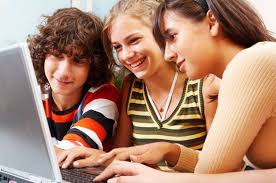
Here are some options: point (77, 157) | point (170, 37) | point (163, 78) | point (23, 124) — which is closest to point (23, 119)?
point (23, 124)

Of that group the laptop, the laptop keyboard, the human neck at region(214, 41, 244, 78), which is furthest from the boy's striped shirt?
the human neck at region(214, 41, 244, 78)

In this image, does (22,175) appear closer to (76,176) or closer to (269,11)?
(76,176)

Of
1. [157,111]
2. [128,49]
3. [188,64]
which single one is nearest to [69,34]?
[128,49]

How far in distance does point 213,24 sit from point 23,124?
439 mm

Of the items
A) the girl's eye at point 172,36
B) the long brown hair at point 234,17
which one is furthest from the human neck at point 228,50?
the girl's eye at point 172,36

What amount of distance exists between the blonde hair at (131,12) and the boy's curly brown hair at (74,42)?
44mm

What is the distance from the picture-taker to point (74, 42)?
1131 mm

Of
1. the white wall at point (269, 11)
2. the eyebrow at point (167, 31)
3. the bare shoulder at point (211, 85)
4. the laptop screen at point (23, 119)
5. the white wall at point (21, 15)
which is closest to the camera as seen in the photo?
the laptop screen at point (23, 119)

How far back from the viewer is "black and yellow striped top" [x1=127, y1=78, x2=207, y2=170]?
1.12 meters

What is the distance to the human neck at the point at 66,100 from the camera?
1235mm

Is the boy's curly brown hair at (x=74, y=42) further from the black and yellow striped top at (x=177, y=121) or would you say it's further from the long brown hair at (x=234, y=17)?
the long brown hair at (x=234, y=17)

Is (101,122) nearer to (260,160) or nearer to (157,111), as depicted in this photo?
(157,111)

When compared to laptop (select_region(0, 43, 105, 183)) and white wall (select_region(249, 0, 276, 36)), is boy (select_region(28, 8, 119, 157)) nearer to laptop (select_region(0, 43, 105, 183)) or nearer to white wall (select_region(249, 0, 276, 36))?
laptop (select_region(0, 43, 105, 183))

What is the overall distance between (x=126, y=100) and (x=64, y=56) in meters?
0.24
